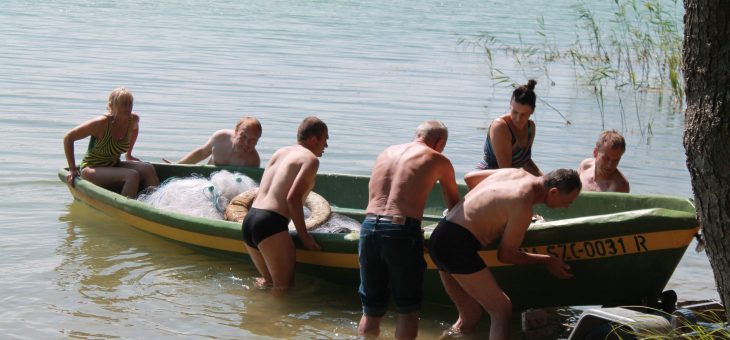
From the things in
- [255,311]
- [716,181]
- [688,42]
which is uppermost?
[688,42]

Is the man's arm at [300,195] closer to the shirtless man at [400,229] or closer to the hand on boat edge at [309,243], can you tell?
the hand on boat edge at [309,243]

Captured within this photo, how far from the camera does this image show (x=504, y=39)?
26.8 metres

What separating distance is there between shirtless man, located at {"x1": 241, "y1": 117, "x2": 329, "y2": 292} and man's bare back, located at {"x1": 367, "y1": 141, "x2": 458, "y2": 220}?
79cm

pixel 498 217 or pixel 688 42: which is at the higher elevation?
pixel 688 42

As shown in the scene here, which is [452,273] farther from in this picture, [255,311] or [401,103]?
[401,103]

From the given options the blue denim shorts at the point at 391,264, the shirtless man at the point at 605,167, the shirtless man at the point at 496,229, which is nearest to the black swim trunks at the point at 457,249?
the shirtless man at the point at 496,229

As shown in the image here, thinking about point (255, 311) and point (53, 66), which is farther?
point (53, 66)

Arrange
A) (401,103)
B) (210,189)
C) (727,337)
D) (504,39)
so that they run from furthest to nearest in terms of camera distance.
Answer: (504,39), (401,103), (210,189), (727,337)

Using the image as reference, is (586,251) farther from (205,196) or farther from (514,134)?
(205,196)

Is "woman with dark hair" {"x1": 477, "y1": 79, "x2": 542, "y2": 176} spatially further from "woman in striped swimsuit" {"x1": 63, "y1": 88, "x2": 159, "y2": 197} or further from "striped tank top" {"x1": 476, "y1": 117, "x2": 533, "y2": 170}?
"woman in striped swimsuit" {"x1": 63, "y1": 88, "x2": 159, "y2": 197}

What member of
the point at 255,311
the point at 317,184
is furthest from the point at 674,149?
the point at 255,311

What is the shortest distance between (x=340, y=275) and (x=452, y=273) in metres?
1.43

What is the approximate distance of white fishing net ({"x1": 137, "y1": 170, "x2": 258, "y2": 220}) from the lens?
911cm

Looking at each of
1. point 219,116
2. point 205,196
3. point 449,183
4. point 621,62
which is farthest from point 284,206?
point 621,62
